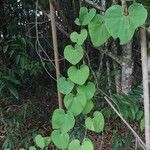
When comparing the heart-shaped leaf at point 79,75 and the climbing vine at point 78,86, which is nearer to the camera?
the climbing vine at point 78,86

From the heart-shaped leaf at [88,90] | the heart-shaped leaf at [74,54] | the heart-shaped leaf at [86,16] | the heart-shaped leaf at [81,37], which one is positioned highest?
the heart-shaped leaf at [86,16]

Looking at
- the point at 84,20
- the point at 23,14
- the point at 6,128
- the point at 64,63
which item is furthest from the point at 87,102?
the point at 23,14

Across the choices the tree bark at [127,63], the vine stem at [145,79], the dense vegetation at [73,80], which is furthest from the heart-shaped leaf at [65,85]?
the tree bark at [127,63]

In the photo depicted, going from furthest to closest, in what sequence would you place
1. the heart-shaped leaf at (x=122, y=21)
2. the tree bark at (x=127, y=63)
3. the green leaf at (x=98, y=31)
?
the tree bark at (x=127, y=63)
the green leaf at (x=98, y=31)
the heart-shaped leaf at (x=122, y=21)

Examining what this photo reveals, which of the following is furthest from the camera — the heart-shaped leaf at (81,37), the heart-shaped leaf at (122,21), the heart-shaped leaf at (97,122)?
the heart-shaped leaf at (97,122)

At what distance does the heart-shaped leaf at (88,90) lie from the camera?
1238mm

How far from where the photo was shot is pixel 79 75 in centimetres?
121

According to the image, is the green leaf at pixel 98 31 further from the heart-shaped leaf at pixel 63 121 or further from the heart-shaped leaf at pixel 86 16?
the heart-shaped leaf at pixel 63 121

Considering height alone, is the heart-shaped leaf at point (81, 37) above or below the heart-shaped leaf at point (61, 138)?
above

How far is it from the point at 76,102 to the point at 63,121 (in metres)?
0.08

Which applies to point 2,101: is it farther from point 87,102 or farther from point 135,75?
point 87,102

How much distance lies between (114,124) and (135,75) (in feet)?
1.09

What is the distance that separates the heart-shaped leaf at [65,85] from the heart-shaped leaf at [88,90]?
0.12 feet

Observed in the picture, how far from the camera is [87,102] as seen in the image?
4.11 feet
